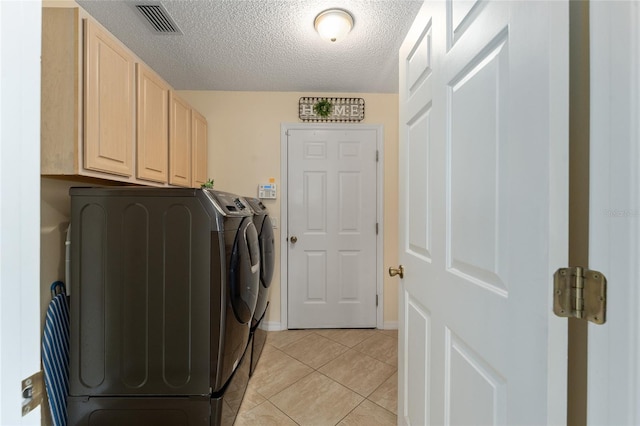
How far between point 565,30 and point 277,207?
89.9 inches

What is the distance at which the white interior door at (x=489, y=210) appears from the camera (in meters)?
0.44

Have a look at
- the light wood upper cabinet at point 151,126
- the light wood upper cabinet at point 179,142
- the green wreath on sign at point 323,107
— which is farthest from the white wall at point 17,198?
the green wreath on sign at point 323,107

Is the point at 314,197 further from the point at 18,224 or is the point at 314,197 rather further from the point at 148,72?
the point at 18,224

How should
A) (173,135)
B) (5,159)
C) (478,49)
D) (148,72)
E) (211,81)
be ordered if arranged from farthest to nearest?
(211,81)
(173,135)
(148,72)
(478,49)
(5,159)

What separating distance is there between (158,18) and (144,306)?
5.70 ft

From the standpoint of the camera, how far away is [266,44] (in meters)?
1.79

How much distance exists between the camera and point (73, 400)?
1.18m


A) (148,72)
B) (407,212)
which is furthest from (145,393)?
(148,72)

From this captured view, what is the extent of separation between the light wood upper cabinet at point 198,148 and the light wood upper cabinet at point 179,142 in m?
0.06

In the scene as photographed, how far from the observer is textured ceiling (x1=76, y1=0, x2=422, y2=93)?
4.85 ft

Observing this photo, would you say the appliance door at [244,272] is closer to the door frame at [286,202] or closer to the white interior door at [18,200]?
the white interior door at [18,200]

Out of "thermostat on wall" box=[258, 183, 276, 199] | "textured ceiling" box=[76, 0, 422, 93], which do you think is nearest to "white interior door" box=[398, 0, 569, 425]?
"textured ceiling" box=[76, 0, 422, 93]

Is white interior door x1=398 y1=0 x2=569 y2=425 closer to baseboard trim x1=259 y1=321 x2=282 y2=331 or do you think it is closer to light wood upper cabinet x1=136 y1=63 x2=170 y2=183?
light wood upper cabinet x1=136 y1=63 x2=170 y2=183

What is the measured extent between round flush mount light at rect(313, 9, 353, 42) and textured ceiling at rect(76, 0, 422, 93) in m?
0.03
